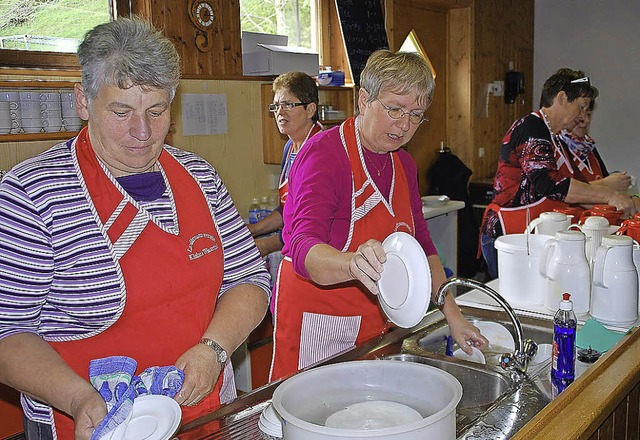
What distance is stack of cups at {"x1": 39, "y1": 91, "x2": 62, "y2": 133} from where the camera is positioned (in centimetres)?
307

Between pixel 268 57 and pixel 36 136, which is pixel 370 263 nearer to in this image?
pixel 36 136

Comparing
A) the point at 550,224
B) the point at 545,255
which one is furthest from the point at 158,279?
the point at 550,224

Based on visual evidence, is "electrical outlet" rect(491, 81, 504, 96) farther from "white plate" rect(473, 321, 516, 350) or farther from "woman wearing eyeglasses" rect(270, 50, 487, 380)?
"white plate" rect(473, 321, 516, 350)

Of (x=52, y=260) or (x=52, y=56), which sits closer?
(x=52, y=260)

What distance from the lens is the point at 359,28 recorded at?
507 centimetres

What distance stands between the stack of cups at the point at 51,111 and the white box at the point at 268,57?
1489 mm

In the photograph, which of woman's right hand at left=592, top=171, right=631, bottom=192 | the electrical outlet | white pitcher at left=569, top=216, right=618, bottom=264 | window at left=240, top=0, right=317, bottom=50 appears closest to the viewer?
white pitcher at left=569, top=216, right=618, bottom=264

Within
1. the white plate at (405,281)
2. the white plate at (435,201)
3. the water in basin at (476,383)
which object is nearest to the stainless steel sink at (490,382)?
the water in basin at (476,383)

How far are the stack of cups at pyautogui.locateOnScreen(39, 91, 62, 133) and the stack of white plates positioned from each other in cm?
220

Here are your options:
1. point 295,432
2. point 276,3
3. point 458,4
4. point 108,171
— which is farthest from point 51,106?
point 458,4

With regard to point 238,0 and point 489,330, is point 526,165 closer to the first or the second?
point 489,330

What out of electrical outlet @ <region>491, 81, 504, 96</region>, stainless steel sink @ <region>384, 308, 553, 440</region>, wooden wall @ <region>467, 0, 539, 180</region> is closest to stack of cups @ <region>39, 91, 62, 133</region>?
stainless steel sink @ <region>384, 308, 553, 440</region>

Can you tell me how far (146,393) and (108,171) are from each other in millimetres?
507

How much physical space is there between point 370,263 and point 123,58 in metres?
0.65
